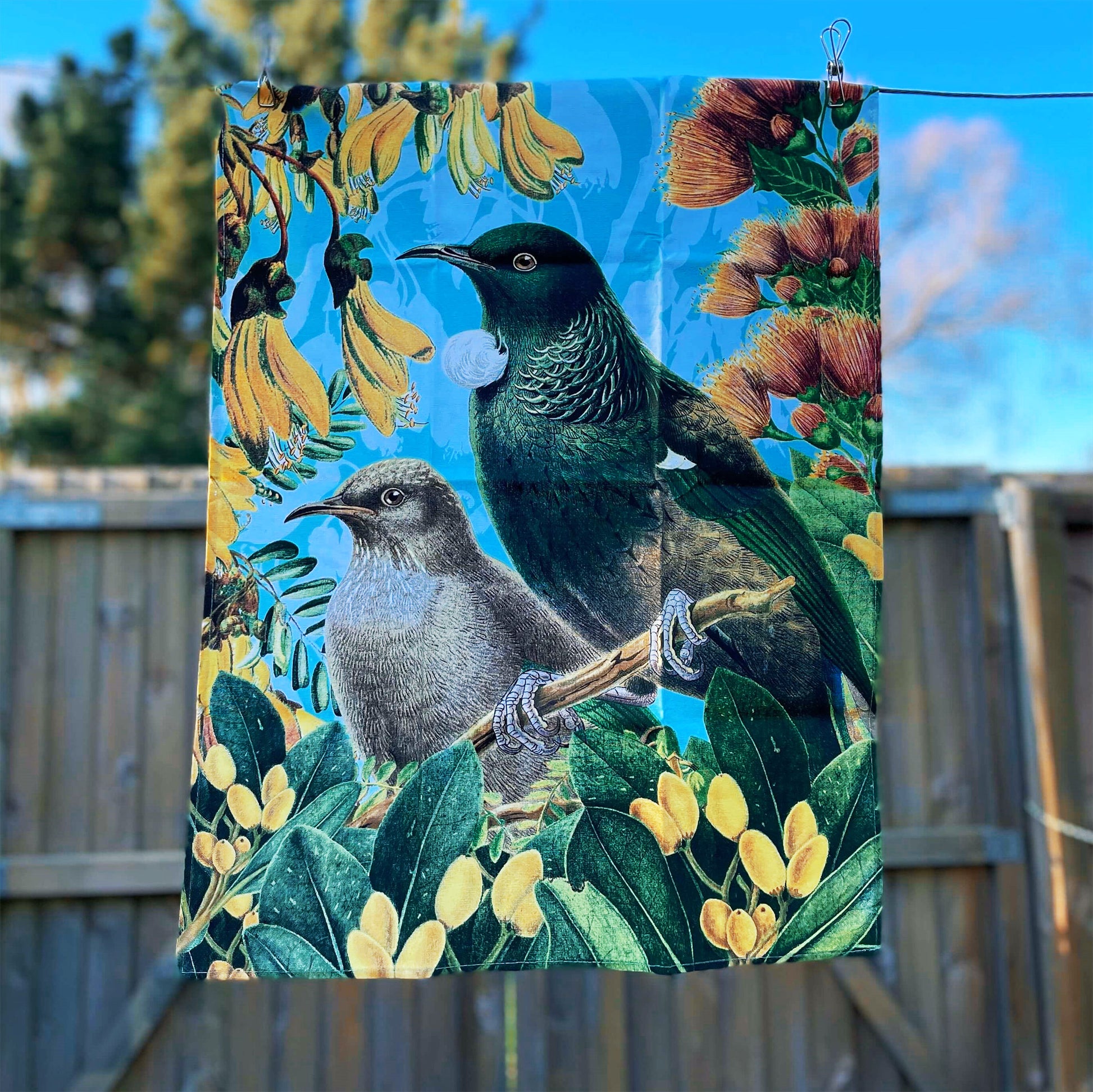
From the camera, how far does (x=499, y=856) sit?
4.09 ft

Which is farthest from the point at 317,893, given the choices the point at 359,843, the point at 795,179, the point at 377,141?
the point at 795,179

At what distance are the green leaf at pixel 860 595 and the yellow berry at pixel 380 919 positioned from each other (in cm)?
69

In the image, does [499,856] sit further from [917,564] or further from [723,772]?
[917,564]

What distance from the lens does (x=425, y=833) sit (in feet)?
4.09

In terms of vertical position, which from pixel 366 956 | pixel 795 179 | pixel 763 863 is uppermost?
pixel 795 179

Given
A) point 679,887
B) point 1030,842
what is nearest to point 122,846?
point 679,887

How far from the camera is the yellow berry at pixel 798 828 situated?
127cm

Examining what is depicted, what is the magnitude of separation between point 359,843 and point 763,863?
20.3 inches

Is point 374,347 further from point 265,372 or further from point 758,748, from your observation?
point 758,748

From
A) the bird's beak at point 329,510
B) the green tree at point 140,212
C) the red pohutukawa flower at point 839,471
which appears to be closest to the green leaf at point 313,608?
the bird's beak at point 329,510

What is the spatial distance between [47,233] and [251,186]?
23.7ft

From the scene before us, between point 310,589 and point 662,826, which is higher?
point 310,589

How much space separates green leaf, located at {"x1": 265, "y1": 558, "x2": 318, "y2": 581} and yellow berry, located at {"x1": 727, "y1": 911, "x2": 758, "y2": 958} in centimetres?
71

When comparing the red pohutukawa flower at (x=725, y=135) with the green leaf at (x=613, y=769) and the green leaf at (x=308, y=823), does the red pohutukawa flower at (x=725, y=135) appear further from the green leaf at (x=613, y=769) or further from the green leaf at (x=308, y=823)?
the green leaf at (x=308, y=823)
